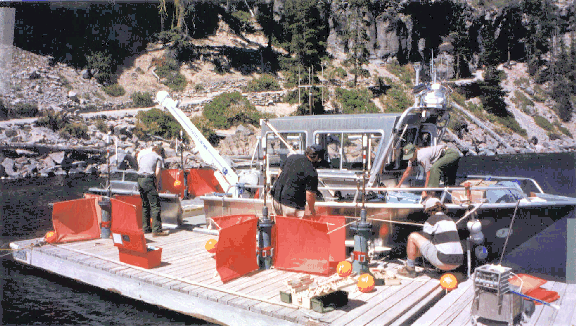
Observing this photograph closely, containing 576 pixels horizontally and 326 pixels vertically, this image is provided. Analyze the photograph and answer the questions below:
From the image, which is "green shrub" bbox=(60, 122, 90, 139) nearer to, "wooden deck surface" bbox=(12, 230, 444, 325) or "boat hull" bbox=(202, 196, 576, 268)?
"wooden deck surface" bbox=(12, 230, 444, 325)

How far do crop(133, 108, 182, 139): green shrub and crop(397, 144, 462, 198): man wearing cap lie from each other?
98.9 ft

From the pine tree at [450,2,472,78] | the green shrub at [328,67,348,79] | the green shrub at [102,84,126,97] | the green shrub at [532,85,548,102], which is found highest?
the pine tree at [450,2,472,78]

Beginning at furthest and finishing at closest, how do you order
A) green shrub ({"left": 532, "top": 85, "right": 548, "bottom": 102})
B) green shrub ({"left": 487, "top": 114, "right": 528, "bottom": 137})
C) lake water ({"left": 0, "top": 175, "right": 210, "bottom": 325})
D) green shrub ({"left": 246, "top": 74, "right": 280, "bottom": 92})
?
green shrub ({"left": 532, "top": 85, "right": 548, "bottom": 102}) < green shrub ({"left": 487, "top": 114, "right": 528, "bottom": 137}) < green shrub ({"left": 246, "top": 74, "right": 280, "bottom": 92}) < lake water ({"left": 0, "top": 175, "right": 210, "bottom": 325})

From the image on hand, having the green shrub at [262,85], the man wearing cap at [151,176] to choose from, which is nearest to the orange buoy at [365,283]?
the man wearing cap at [151,176]

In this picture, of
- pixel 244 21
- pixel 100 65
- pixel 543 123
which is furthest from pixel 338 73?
pixel 543 123

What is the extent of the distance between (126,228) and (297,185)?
12.5ft

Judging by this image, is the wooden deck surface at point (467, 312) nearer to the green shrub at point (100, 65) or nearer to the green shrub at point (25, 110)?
the green shrub at point (25, 110)

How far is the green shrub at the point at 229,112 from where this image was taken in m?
41.3

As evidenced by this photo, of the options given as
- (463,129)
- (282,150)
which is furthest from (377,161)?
(463,129)

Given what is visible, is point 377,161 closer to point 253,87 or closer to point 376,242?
point 376,242

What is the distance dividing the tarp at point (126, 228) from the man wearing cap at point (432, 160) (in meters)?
4.89

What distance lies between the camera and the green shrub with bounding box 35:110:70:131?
34125mm

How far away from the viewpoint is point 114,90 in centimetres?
4644

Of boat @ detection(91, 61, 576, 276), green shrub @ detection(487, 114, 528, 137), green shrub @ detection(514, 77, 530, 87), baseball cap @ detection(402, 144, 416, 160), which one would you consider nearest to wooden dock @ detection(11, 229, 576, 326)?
boat @ detection(91, 61, 576, 276)
